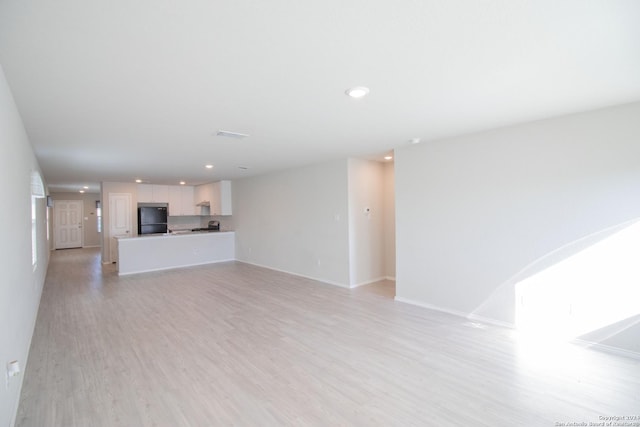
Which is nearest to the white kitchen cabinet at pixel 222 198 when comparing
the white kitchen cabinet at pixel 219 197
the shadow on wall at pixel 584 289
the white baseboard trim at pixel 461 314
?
the white kitchen cabinet at pixel 219 197

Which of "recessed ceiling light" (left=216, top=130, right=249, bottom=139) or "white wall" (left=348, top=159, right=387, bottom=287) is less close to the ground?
"recessed ceiling light" (left=216, top=130, right=249, bottom=139)

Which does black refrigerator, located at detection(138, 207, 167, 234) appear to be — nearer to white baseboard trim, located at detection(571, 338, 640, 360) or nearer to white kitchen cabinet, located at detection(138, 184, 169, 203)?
white kitchen cabinet, located at detection(138, 184, 169, 203)

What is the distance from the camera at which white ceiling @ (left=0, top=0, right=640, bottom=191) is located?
56.9 inches

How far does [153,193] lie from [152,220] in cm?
83

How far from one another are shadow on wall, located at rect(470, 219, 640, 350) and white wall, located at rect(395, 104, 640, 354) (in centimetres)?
9

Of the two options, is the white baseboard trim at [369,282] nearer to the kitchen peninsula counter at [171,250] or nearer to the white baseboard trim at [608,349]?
the white baseboard trim at [608,349]

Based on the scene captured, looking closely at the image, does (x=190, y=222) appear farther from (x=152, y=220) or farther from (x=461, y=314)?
(x=461, y=314)

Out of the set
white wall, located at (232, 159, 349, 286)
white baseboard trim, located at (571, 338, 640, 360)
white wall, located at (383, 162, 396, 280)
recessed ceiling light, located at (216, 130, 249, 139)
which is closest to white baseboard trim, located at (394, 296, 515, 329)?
white baseboard trim, located at (571, 338, 640, 360)

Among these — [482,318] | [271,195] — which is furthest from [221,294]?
[482,318]

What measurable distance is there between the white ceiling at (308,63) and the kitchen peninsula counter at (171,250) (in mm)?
3943

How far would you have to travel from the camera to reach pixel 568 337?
310 centimetres

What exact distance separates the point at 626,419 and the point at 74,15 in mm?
3984

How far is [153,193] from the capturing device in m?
9.20

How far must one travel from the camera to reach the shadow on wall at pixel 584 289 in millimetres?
2795
